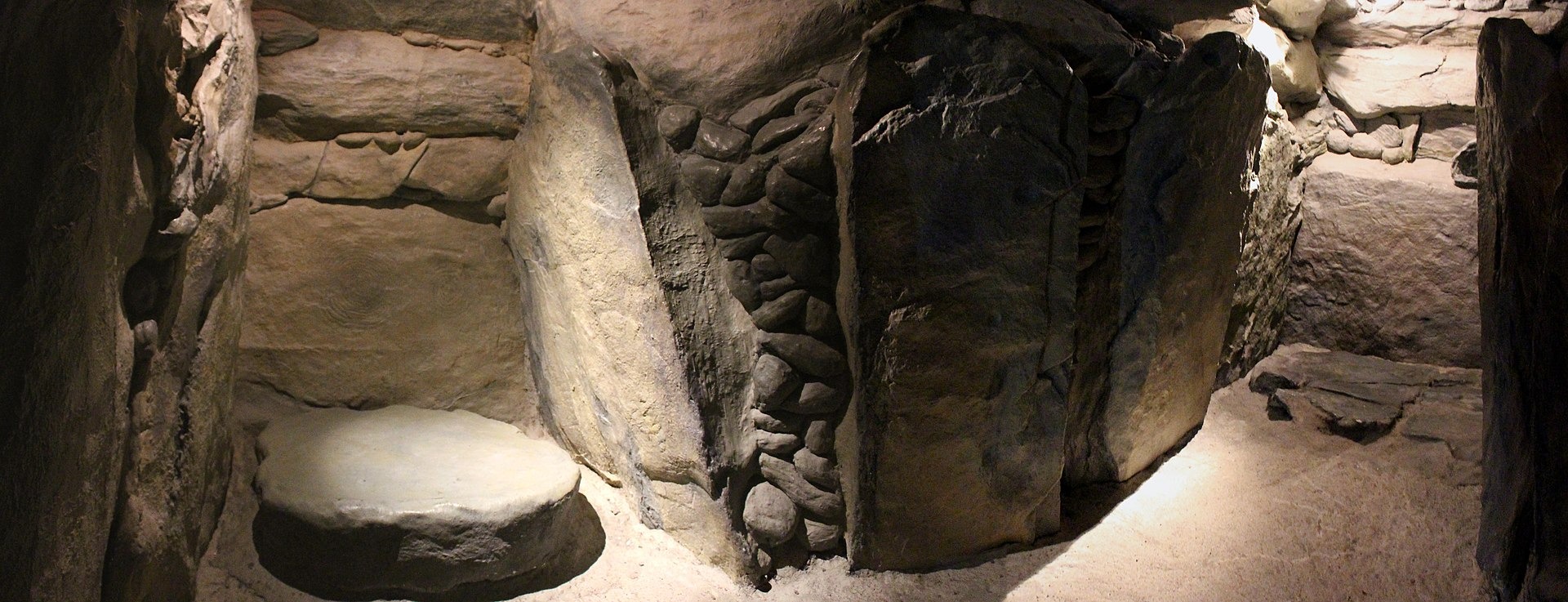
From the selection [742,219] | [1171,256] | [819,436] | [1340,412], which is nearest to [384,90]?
[742,219]

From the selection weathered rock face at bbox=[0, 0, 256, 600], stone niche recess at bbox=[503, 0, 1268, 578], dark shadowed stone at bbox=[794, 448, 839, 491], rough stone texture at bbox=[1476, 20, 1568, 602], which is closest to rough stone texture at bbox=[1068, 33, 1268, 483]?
stone niche recess at bbox=[503, 0, 1268, 578]

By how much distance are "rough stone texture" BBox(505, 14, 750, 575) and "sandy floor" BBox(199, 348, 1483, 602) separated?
0.14 m

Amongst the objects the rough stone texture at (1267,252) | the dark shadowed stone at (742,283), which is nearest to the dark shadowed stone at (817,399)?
the dark shadowed stone at (742,283)

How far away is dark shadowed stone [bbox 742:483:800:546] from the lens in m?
2.49

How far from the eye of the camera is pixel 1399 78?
3.36m

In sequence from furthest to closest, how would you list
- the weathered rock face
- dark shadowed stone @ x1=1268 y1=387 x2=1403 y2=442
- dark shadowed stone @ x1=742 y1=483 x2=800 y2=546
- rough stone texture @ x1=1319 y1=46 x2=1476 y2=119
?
rough stone texture @ x1=1319 y1=46 x2=1476 y2=119 < dark shadowed stone @ x1=1268 y1=387 x2=1403 y2=442 < dark shadowed stone @ x1=742 y1=483 x2=800 y2=546 < the weathered rock face

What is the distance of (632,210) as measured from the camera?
2.34 meters

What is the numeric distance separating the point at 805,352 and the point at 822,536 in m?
0.48

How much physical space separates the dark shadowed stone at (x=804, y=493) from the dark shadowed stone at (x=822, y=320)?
1.12 ft

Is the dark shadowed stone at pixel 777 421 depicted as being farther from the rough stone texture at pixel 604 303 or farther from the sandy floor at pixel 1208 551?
the sandy floor at pixel 1208 551

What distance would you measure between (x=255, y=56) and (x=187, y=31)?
0.64 metres

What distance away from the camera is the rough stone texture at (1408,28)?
3.32m

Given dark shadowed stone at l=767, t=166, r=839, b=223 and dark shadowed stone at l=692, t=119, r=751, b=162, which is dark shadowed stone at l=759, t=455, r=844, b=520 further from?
dark shadowed stone at l=692, t=119, r=751, b=162

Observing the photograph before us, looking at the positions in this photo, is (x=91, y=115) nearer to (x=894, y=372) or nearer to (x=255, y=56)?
(x=255, y=56)
